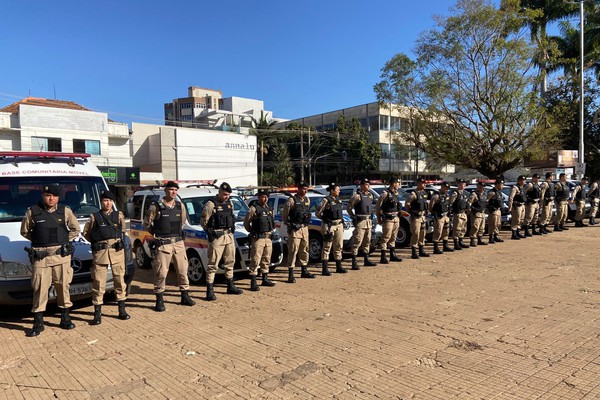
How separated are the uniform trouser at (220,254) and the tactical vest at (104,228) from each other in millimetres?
1533

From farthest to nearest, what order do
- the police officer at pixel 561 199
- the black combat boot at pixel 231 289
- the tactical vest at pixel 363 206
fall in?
1. the police officer at pixel 561 199
2. the tactical vest at pixel 363 206
3. the black combat boot at pixel 231 289

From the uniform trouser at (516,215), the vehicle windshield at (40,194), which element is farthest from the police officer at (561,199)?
the vehicle windshield at (40,194)

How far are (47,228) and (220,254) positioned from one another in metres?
2.59

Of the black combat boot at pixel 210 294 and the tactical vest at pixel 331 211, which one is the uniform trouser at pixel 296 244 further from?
the black combat boot at pixel 210 294

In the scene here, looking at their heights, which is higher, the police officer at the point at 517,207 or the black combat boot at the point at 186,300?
the police officer at the point at 517,207

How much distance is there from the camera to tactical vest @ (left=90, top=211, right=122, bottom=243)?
6.05 metres

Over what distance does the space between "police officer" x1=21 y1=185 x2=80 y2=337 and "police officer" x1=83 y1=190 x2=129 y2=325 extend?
1.02 ft

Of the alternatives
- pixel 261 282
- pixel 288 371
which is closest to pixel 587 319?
pixel 288 371

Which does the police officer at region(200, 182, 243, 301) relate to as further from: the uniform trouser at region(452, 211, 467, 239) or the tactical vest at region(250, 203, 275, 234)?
the uniform trouser at region(452, 211, 467, 239)

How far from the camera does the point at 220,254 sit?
7.37 meters

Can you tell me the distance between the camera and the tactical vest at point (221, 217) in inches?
288

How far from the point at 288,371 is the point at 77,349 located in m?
2.51

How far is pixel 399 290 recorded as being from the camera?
7.57 m

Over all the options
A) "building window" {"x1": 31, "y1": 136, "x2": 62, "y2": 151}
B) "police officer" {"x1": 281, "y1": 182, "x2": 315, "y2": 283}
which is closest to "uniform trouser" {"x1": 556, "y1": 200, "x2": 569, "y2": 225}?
"police officer" {"x1": 281, "y1": 182, "x2": 315, "y2": 283}
